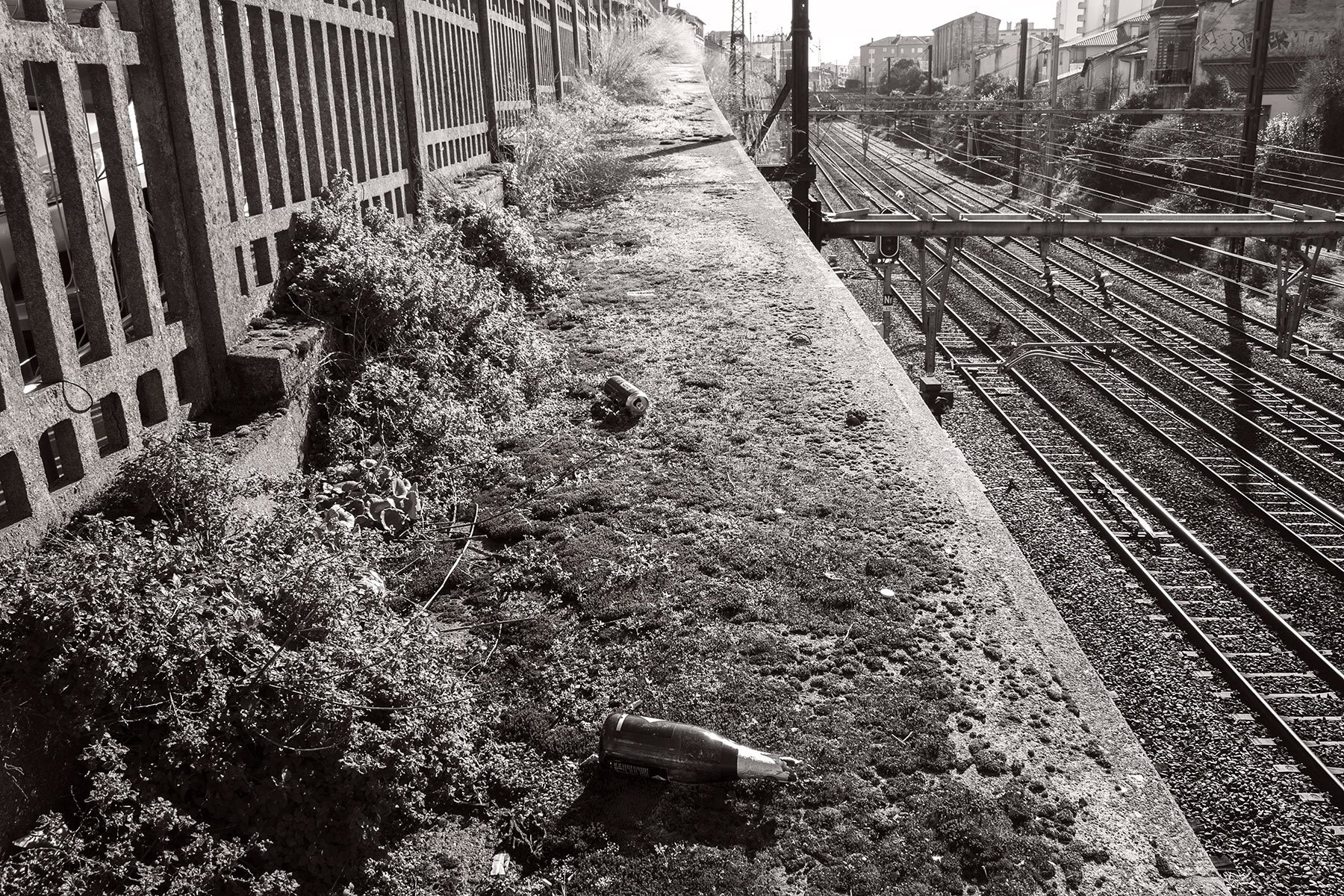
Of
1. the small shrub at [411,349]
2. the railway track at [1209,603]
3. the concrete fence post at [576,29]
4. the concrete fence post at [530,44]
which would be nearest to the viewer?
the small shrub at [411,349]

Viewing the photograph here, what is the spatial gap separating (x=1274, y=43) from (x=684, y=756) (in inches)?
1853

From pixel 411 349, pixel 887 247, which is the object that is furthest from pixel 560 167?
pixel 887 247

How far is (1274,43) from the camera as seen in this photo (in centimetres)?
3972

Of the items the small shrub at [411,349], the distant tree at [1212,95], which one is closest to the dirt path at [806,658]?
the small shrub at [411,349]

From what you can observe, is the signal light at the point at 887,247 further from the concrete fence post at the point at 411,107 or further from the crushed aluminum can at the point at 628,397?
the crushed aluminum can at the point at 628,397

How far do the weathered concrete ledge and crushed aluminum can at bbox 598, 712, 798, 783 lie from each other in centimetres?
53

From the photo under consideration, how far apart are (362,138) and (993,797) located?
4789mm

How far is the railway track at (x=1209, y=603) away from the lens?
803 cm

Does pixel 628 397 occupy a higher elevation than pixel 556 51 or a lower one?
lower

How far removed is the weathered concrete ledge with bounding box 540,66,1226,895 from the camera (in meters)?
2.63

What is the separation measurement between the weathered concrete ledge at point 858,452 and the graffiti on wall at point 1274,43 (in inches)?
1500

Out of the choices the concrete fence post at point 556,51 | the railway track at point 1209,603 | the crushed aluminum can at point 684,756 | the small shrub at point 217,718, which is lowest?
the railway track at point 1209,603

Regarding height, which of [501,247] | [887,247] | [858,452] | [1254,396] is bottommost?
[1254,396]

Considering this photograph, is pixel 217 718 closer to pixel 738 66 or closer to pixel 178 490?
pixel 178 490
